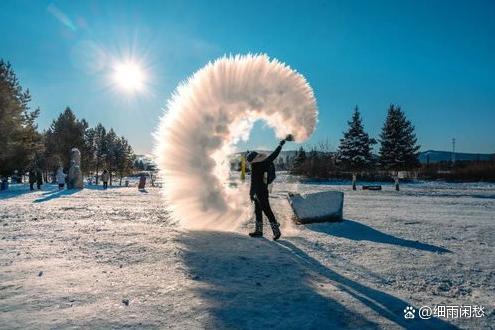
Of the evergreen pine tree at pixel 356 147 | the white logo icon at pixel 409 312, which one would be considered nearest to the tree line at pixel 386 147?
the evergreen pine tree at pixel 356 147

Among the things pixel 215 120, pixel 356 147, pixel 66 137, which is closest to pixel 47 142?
pixel 66 137

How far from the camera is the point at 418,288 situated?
543cm

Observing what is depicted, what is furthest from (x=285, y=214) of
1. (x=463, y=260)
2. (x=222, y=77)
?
(x=463, y=260)

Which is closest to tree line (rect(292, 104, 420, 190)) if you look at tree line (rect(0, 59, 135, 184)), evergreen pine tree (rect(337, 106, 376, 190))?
evergreen pine tree (rect(337, 106, 376, 190))

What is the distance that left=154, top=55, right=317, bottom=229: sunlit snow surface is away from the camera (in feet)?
32.7

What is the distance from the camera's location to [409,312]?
451 cm

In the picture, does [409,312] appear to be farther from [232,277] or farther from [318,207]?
[318,207]

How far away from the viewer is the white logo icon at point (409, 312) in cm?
438

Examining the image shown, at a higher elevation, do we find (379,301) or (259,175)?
(259,175)

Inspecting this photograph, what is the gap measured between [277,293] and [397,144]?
46116 mm

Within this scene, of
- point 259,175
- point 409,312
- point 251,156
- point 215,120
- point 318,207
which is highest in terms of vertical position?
point 215,120

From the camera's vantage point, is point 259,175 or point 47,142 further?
point 47,142

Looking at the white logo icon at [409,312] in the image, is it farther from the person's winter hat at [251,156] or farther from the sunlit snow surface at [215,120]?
the sunlit snow surface at [215,120]

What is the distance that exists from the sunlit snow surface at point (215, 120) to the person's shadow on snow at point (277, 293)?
282 cm
